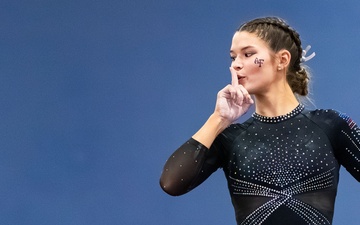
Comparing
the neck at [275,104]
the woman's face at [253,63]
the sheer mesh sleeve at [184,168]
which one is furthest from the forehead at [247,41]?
the sheer mesh sleeve at [184,168]

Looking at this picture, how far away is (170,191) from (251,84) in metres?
0.29

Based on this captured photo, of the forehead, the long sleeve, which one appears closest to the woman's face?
the forehead

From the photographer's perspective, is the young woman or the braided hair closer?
the young woman

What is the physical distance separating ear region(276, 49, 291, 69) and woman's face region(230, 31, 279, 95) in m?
0.02

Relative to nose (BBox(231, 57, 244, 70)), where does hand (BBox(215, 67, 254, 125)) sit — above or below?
below

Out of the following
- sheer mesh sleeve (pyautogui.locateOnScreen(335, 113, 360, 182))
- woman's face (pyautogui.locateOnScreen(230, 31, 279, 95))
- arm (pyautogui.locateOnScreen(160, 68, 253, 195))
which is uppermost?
woman's face (pyautogui.locateOnScreen(230, 31, 279, 95))

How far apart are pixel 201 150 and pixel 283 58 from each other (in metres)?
0.28

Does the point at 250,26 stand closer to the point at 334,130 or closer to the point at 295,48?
the point at 295,48

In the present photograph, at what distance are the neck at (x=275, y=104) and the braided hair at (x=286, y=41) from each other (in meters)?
0.06

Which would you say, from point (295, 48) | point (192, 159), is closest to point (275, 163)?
point (192, 159)

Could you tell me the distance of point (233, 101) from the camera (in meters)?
1.39

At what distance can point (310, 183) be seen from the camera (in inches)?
53.2

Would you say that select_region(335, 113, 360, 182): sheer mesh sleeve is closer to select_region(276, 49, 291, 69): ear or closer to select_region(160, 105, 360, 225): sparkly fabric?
select_region(160, 105, 360, 225): sparkly fabric

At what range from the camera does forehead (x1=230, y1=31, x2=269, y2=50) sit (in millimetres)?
1422
